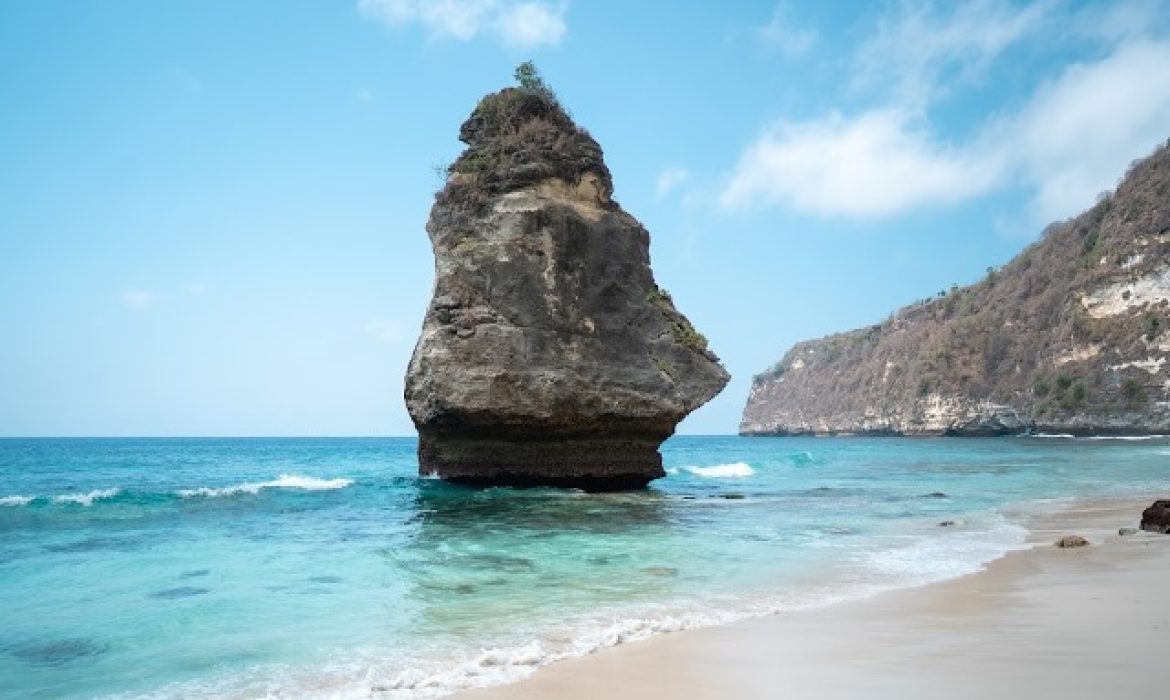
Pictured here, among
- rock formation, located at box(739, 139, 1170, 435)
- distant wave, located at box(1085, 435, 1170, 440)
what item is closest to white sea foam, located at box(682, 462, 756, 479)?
distant wave, located at box(1085, 435, 1170, 440)

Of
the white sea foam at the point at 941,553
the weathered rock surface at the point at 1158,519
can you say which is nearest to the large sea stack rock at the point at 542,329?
the white sea foam at the point at 941,553

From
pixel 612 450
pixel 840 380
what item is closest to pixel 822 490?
pixel 612 450

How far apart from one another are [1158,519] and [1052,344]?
278 ft

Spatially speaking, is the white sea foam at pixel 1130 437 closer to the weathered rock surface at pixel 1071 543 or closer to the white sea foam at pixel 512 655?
the weathered rock surface at pixel 1071 543

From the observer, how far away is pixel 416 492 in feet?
79.6

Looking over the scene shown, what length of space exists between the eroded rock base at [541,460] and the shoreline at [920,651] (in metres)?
14.5

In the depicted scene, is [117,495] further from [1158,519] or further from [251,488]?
[1158,519]


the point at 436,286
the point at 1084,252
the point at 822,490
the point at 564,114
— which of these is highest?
the point at 1084,252

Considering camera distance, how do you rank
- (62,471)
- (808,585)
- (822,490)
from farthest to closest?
(62,471) → (822,490) → (808,585)

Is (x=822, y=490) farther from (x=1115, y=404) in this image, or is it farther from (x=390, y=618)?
(x=1115, y=404)

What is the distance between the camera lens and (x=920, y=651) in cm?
614

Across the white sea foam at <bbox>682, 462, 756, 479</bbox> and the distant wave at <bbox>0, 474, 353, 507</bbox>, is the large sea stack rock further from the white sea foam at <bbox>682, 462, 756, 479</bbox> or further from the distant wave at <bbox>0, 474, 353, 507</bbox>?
the white sea foam at <bbox>682, 462, 756, 479</bbox>

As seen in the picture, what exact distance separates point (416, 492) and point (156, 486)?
14.9 meters

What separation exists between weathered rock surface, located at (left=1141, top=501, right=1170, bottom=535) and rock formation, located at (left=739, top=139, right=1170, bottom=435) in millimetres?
73655
